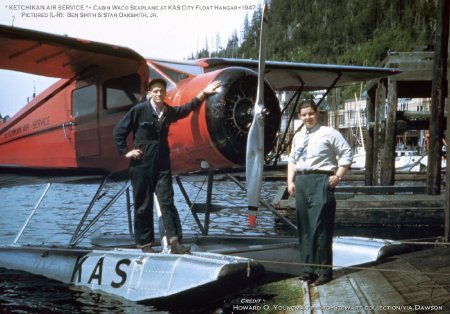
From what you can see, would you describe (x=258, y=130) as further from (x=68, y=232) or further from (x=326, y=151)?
(x=68, y=232)

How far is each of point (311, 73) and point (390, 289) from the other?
4.62 metres

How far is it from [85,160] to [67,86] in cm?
106

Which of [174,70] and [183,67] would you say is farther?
[183,67]

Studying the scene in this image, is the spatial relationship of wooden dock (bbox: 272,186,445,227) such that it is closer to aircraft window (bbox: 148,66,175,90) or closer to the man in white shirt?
aircraft window (bbox: 148,66,175,90)

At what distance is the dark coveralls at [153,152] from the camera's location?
210 inches

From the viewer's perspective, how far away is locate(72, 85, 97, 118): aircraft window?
6797mm

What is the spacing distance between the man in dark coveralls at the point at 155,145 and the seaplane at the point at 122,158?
7.2 inches

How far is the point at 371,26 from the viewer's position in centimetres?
7119

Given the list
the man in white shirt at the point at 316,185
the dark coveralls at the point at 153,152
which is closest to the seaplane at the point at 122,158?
the dark coveralls at the point at 153,152

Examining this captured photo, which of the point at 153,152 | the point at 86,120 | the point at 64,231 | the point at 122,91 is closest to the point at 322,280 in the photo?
the point at 153,152

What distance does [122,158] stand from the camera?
657 cm

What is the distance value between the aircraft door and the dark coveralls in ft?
4.88

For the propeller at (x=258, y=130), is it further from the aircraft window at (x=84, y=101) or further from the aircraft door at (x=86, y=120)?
the aircraft window at (x=84, y=101)

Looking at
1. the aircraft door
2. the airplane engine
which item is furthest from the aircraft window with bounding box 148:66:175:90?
the aircraft door
